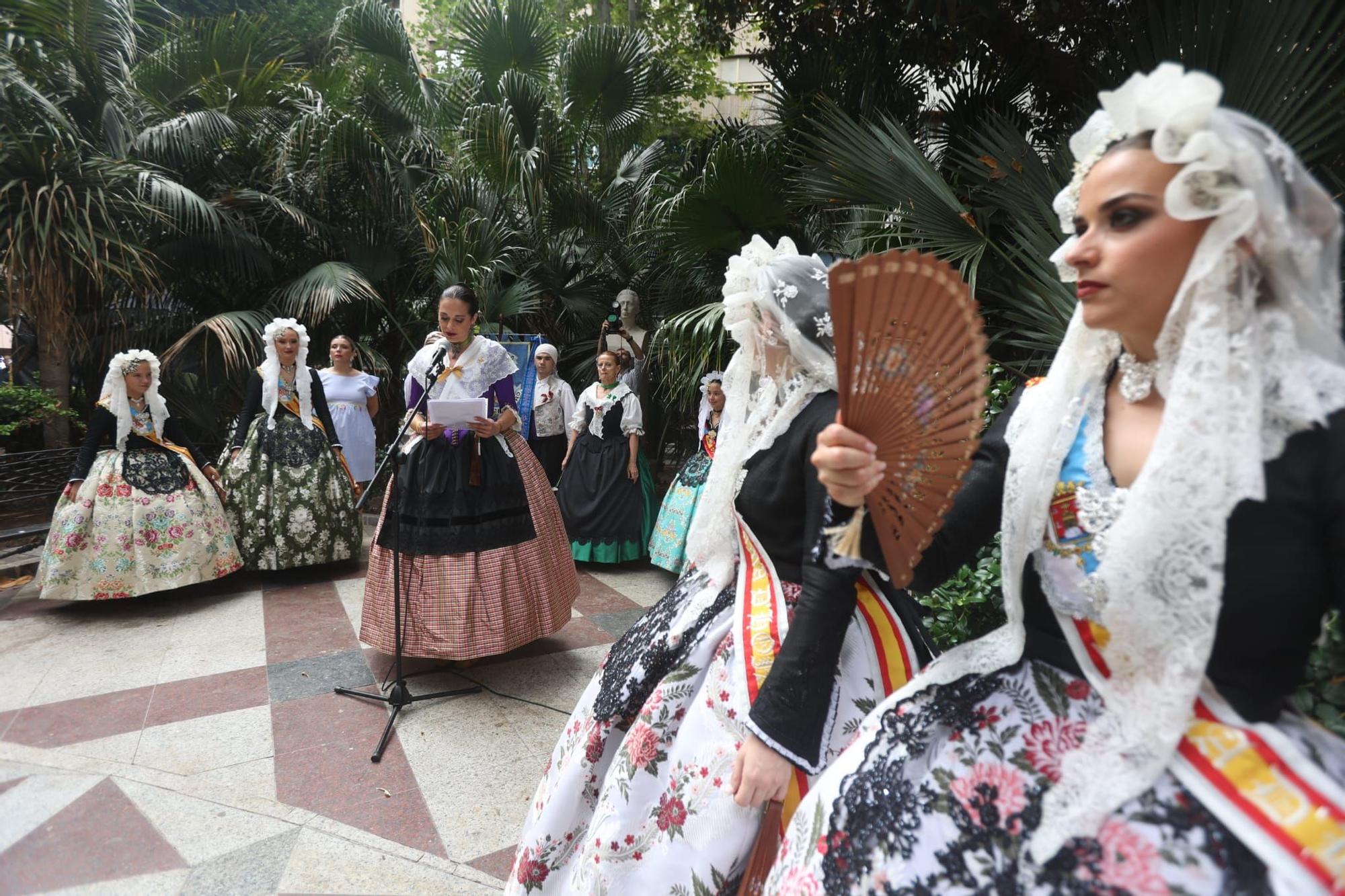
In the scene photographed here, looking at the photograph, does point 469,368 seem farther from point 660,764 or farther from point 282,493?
point 282,493

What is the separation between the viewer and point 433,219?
7301mm

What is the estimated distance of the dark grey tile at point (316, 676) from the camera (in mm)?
3492

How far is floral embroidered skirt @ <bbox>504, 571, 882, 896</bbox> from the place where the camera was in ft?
4.70

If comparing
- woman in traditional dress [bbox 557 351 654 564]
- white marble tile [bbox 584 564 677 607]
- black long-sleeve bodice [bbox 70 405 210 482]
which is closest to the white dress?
black long-sleeve bodice [bbox 70 405 210 482]

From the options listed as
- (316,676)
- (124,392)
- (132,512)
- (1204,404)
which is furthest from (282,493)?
(1204,404)

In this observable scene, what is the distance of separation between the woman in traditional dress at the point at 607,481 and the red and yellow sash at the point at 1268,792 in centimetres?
499

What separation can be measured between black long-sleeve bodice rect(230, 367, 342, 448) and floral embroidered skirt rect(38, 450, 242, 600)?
428mm

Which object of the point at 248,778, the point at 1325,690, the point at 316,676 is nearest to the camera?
the point at 1325,690

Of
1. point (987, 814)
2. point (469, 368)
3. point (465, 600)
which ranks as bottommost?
point (465, 600)

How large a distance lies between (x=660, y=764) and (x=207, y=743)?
7.82ft

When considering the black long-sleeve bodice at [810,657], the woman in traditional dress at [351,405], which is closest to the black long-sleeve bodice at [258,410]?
the woman in traditional dress at [351,405]
